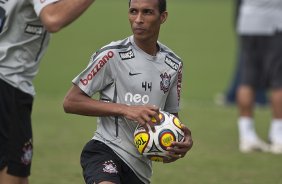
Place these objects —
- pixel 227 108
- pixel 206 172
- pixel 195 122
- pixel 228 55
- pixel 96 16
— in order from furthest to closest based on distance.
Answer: pixel 96 16, pixel 228 55, pixel 227 108, pixel 195 122, pixel 206 172

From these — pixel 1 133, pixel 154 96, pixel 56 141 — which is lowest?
pixel 56 141

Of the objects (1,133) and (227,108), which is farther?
(227,108)

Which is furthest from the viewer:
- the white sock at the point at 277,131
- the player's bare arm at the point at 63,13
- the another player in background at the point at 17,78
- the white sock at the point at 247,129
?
the white sock at the point at 247,129

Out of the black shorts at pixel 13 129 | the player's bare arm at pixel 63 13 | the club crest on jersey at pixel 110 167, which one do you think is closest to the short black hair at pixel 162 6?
the player's bare arm at pixel 63 13

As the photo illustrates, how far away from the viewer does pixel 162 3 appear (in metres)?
6.50

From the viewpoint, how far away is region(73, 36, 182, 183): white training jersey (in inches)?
251

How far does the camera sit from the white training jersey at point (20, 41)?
6.71 metres

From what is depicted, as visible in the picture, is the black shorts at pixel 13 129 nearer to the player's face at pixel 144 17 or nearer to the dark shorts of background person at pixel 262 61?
the player's face at pixel 144 17

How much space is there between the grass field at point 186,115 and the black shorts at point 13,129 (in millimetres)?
1971

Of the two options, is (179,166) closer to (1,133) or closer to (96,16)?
(1,133)

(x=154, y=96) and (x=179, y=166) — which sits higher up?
(x=154, y=96)

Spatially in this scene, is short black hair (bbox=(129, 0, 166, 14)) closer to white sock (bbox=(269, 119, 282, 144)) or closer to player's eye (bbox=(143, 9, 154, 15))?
player's eye (bbox=(143, 9, 154, 15))

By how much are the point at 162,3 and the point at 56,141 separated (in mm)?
5506

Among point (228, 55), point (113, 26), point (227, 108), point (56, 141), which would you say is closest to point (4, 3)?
point (56, 141)
